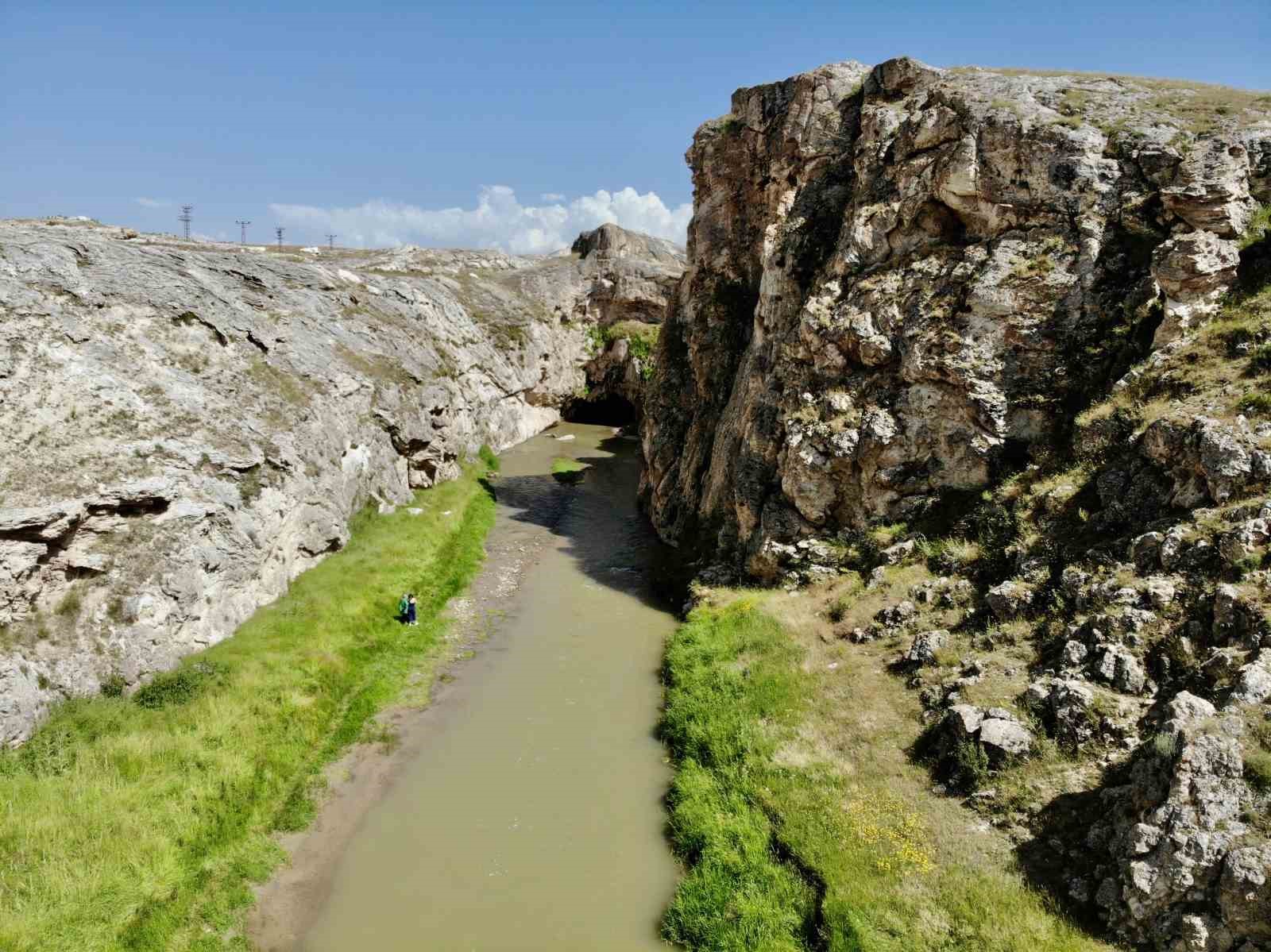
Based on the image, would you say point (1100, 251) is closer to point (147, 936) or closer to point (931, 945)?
point (931, 945)

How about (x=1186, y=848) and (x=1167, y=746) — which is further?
(x=1167, y=746)

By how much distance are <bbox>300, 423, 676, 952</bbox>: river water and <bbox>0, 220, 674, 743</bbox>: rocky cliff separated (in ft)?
32.2

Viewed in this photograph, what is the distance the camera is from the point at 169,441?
89.4ft

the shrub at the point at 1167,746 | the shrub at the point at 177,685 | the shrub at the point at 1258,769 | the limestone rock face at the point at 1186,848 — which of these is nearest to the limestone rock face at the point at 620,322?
the shrub at the point at 177,685

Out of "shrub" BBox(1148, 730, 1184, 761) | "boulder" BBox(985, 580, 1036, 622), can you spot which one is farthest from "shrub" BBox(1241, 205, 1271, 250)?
"shrub" BBox(1148, 730, 1184, 761)

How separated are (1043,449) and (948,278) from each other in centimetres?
838

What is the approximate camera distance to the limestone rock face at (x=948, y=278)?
2469cm

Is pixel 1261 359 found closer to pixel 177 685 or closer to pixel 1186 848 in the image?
pixel 1186 848

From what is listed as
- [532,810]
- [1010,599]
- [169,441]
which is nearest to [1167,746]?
[1010,599]

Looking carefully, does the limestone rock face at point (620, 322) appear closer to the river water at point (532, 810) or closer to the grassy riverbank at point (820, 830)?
the river water at point (532, 810)

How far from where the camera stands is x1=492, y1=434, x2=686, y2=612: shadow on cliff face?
3634 centimetres

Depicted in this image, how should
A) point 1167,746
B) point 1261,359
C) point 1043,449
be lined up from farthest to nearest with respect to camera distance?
point 1043,449
point 1261,359
point 1167,746

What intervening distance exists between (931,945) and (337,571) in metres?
26.7

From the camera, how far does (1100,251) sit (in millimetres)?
25828
